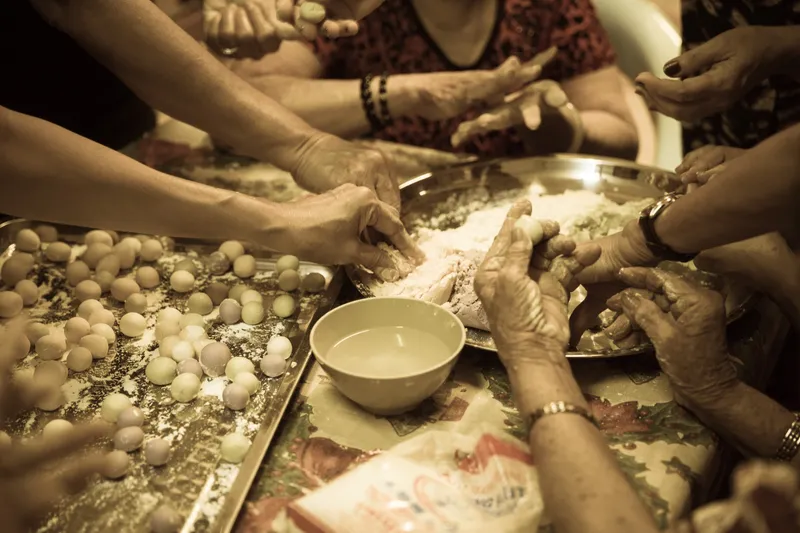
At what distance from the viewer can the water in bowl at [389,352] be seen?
126 cm

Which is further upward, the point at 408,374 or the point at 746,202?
→ the point at 746,202

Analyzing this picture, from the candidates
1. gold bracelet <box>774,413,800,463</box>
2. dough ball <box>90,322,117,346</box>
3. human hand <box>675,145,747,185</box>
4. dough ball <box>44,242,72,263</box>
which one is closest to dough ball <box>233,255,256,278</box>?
dough ball <box>90,322,117,346</box>

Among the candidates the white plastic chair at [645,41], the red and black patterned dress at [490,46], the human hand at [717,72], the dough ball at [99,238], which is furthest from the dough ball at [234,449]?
the white plastic chair at [645,41]

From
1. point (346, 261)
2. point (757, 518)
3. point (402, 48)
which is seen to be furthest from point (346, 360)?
point (402, 48)

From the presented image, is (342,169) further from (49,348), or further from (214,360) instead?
(49,348)

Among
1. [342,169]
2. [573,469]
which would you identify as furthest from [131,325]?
[573,469]

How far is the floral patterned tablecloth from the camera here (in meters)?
1.12

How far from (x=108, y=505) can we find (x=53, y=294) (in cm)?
71

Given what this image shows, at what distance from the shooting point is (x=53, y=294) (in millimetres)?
1640

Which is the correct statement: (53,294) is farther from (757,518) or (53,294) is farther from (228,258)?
(757,518)

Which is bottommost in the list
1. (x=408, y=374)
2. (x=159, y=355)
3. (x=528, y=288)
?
(x=159, y=355)

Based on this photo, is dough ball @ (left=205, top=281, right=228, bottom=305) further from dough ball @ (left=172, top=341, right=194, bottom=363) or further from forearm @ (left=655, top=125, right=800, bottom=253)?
forearm @ (left=655, top=125, right=800, bottom=253)

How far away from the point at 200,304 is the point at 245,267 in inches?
6.6

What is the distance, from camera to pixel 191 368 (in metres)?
1.33
